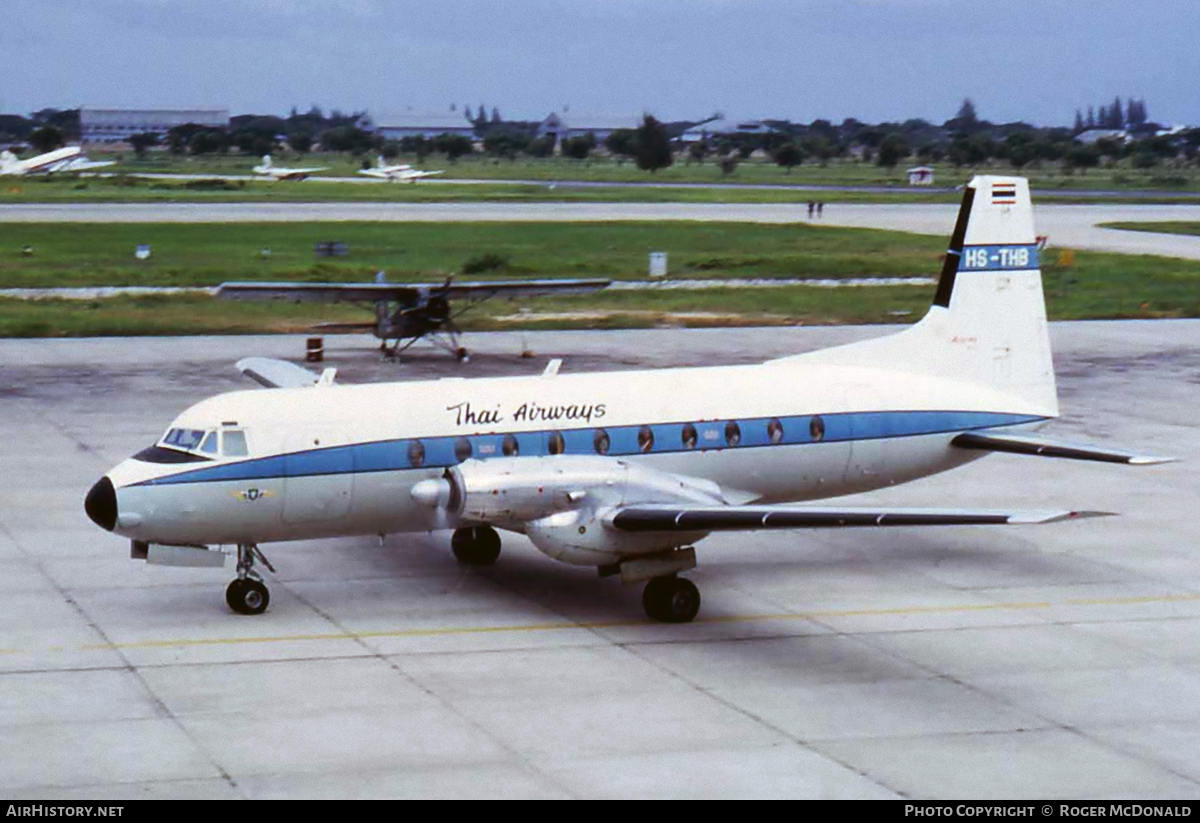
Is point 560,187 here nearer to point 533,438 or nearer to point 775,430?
point 775,430

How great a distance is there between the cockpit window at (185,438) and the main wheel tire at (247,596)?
189cm

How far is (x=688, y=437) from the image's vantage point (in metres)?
23.8

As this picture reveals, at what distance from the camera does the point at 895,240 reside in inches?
3578

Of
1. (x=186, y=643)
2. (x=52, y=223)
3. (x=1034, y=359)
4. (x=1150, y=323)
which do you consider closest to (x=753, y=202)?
(x=52, y=223)

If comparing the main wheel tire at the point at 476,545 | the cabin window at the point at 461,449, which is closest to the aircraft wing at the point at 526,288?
the main wheel tire at the point at 476,545

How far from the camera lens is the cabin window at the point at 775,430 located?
79.7 ft

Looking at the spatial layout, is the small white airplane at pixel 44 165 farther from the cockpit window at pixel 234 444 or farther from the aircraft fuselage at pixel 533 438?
the cockpit window at pixel 234 444

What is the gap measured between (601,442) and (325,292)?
23920mm

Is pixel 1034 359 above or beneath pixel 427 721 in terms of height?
above

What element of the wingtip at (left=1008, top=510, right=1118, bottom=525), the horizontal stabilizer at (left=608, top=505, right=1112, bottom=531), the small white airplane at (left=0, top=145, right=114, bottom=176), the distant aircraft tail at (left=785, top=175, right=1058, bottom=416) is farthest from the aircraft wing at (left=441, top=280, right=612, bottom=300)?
Result: the small white airplane at (left=0, top=145, right=114, bottom=176)

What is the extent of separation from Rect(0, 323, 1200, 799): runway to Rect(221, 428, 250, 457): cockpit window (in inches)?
85.5

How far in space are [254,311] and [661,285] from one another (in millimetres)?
17070

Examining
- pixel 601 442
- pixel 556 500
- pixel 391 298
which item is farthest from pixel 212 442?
pixel 391 298
